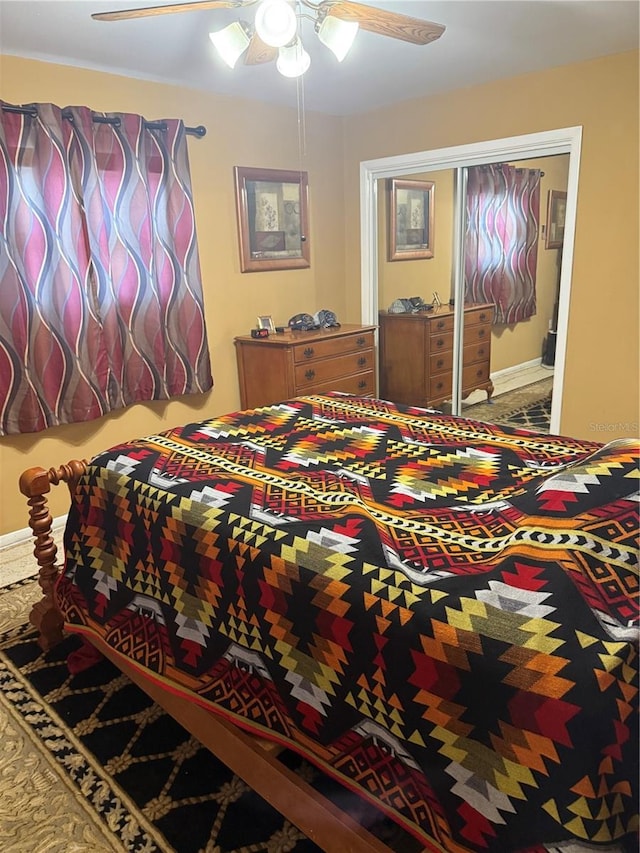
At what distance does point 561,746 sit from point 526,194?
3414 millimetres

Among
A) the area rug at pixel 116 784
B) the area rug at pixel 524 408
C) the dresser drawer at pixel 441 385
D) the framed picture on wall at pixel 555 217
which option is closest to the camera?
the area rug at pixel 116 784

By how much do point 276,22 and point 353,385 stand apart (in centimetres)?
245

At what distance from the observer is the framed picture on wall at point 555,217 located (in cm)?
342

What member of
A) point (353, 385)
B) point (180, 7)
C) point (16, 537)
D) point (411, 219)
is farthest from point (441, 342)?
point (16, 537)

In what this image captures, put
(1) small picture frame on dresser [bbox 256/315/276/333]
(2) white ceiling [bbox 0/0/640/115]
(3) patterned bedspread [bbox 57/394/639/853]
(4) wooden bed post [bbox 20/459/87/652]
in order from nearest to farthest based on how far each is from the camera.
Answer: (3) patterned bedspread [bbox 57/394/639/853], (4) wooden bed post [bbox 20/459/87/652], (2) white ceiling [bbox 0/0/640/115], (1) small picture frame on dresser [bbox 256/315/276/333]

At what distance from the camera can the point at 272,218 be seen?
3.93m

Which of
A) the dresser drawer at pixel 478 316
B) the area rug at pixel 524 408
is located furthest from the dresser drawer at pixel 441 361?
the area rug at pixel 524 408

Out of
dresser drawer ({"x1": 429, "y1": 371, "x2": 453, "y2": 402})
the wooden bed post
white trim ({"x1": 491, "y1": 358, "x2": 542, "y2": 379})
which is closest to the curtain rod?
the wooden bed post

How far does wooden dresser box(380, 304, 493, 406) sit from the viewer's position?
13.6ft

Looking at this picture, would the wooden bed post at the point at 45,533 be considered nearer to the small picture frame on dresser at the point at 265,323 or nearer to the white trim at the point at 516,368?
the small picture frame on dresser at the point at 265,323

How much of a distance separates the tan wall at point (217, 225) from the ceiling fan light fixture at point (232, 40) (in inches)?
49.3

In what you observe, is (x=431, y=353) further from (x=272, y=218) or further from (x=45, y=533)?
(x=45, y=533)

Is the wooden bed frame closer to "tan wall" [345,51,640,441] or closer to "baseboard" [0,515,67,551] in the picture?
"baseboard" [0,515,67,551]

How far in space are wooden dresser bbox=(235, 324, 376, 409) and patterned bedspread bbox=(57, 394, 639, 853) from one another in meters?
1.64
